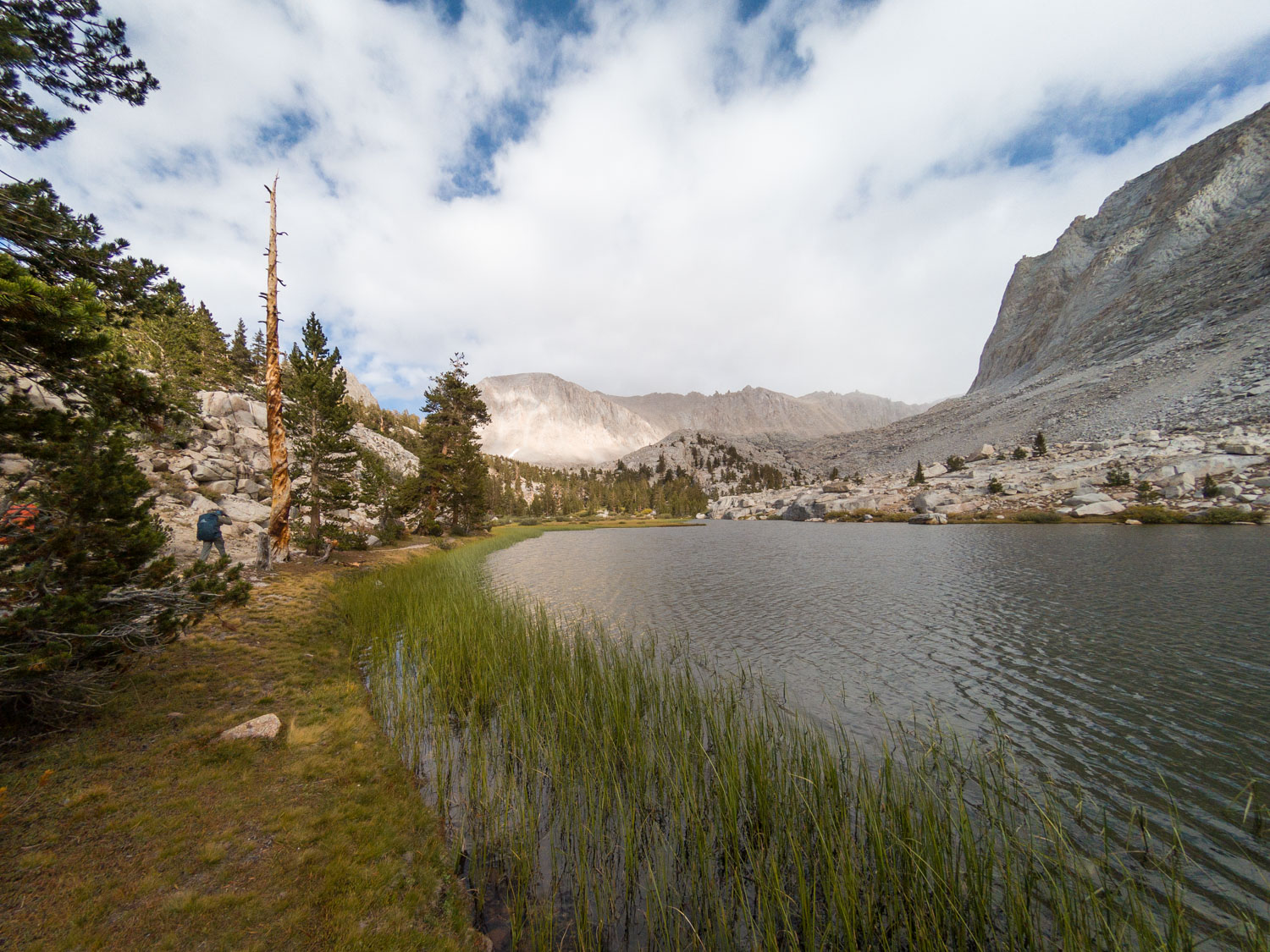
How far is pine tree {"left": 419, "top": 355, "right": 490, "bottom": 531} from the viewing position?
42.7 metres

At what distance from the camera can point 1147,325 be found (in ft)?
302

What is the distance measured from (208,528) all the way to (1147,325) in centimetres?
14777

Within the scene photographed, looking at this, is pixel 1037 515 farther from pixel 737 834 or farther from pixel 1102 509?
pixel 737 834

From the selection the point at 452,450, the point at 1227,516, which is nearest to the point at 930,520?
the point at 1227,516

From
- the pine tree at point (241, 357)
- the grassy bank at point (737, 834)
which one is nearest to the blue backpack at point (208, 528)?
the grassy bank at point (737, 834)

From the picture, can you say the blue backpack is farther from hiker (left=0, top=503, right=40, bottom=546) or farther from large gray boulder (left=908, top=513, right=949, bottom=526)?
large gray boulder (left=908, top=513, right=949, bottom=526)

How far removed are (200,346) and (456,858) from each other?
73564mm

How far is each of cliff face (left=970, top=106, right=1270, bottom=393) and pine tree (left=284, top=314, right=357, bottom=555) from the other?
12698 cm

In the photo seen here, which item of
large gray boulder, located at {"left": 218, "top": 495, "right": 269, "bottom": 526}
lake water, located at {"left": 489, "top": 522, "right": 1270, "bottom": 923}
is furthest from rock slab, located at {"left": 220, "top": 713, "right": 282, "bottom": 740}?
large gray boulder, located at {"left": 218, "top": 495, "right": 269, "bottom": 526}

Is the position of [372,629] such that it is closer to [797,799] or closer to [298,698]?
[298,698]

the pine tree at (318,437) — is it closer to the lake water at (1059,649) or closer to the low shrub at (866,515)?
the lake water at (1059,649)

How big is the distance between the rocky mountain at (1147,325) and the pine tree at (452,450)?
296 ft

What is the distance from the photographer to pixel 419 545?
3434 cm

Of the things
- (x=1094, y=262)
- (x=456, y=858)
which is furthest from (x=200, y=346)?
(x=1094, y=262)
